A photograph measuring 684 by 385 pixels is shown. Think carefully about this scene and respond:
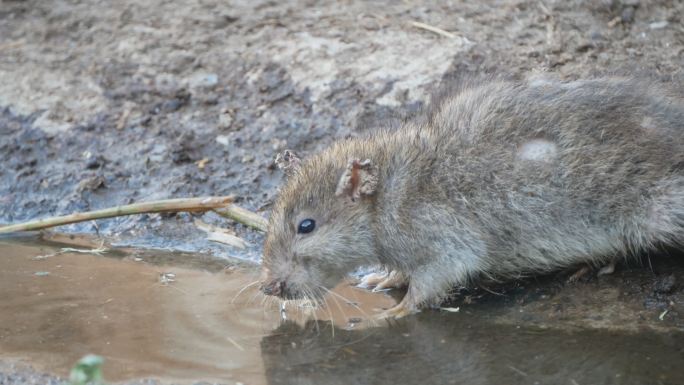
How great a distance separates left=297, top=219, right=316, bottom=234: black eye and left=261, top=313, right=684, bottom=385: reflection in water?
71cm

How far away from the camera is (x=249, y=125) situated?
8.68 m

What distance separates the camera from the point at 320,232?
6582 mm

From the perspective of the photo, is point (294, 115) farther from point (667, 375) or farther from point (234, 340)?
point (667, 375)

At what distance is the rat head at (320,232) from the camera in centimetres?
648

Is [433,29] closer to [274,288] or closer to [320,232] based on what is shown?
[320,232]

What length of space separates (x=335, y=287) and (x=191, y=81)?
318 cm

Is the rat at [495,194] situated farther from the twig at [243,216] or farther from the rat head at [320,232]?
the twig at [243,216]

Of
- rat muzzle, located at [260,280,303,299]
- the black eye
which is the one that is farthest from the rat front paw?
the black eye

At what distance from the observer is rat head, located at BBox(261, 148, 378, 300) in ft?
21.3

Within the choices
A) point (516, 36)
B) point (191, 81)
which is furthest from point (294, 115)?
point (516, 36)

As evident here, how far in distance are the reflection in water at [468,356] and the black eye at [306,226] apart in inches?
28.1

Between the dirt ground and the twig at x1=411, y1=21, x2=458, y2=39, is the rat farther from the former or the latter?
the twig at x1=411, y1=21, x2=458, y2=39

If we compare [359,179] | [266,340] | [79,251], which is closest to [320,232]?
[359,179]

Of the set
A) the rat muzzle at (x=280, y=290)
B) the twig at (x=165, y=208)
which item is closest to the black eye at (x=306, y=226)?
the rat muzzle at (x=280, y=290)
